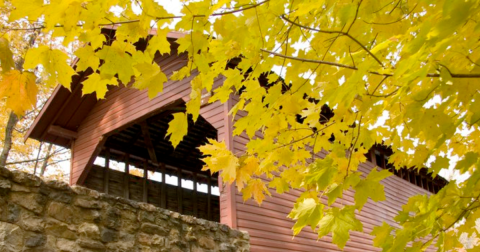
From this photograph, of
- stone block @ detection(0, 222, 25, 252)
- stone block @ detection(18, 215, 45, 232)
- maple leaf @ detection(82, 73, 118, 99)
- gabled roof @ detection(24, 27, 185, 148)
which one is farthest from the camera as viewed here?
gabled roof @ detection(24, 27, 185, 148)

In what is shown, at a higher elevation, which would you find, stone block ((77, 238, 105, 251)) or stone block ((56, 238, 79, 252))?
stone block ((77, 238, 105, 251))

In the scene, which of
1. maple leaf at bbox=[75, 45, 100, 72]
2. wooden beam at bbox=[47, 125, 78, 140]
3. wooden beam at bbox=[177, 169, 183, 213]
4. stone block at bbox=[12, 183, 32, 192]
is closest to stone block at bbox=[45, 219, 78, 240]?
stone block at bbox=[12, 183, 32, 192]

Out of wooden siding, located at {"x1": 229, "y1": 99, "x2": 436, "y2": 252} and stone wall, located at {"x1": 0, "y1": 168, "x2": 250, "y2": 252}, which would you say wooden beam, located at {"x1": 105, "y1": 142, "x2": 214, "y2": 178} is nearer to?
wooden siding, located at {"x1": 229, "y1": 99, "x2": 436, "y2": 252}

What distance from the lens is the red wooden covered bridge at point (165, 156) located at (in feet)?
26.9

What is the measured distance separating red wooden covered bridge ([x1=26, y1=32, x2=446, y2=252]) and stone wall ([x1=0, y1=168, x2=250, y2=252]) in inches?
70.4

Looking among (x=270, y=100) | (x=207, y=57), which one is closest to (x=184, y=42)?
(x=207, y=57)

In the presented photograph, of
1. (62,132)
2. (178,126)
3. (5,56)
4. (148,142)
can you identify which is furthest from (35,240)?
(62,132)

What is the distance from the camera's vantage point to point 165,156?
1351 cm

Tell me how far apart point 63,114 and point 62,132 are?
1.81 feet

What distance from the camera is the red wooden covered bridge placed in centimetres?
821

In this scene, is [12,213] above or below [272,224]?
below

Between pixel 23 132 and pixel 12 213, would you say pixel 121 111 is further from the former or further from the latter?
pixel 23 132

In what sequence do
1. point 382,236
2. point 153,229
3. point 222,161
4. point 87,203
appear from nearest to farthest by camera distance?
point 382,236, point 222,161, point 87,203, point 153,229

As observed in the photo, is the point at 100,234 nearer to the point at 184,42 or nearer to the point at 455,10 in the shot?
the point at 184,42
